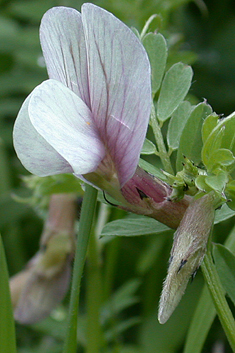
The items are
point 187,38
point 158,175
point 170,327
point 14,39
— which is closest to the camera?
point 158,175

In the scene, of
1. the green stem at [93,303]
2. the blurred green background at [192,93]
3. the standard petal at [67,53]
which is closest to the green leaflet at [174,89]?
the standard petal at [67,53]

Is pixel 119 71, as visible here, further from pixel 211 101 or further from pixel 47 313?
pixel 211 101

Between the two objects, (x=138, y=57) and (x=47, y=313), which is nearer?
(x=138, y=57)

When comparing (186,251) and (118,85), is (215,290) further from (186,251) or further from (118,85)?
(118,85)

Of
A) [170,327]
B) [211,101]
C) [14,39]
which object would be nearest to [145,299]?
[170,327]

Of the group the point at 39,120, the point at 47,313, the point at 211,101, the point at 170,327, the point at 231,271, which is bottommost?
the point at 170,327

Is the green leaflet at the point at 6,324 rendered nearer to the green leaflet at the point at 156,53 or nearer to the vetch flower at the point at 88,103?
the vetch flower at the point at 88,103
